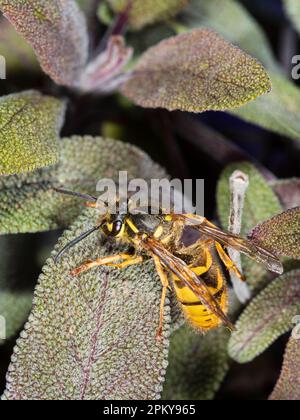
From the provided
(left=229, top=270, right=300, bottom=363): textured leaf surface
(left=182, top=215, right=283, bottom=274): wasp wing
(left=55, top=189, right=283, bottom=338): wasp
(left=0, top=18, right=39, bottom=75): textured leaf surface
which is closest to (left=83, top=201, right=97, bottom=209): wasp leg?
(left=55, top=189, right=283, bottom=338): wasp

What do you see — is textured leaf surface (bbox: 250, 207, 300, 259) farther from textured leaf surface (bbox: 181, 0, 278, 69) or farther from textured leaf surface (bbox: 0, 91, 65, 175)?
textured leaf surface (bbox: 181, 0, 278, 69)

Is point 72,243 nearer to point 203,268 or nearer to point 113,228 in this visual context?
point 113,228

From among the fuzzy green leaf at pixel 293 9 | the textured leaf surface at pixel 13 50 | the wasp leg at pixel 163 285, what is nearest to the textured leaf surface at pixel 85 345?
the wasp leg at pixel 163 285

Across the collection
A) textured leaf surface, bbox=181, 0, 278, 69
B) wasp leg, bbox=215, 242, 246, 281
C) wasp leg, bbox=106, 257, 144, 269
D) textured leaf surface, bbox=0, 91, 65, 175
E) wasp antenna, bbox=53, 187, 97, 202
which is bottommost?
wasp leg, bbox=215, 242, 246, 281

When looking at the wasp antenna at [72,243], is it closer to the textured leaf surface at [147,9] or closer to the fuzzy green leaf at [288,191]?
the fuzzy green leaf at [288,191]

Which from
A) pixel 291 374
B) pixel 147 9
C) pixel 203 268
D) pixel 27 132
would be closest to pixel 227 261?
pixel 203 268

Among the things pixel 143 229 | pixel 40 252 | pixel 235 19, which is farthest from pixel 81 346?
pixel 235 19

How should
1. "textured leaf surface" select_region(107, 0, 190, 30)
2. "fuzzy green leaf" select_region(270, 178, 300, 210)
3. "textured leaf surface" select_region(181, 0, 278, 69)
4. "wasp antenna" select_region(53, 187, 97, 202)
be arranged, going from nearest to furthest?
"wasp antenna" select_region(53, 187, 97, 202)
"fuzzy green leaf" select_region(270, 178, 300, 210)
"textured leaf surface" select_region(107, 0, 190, 30)
"textured leaf surface" select_region(181, 0, 278, 69)
